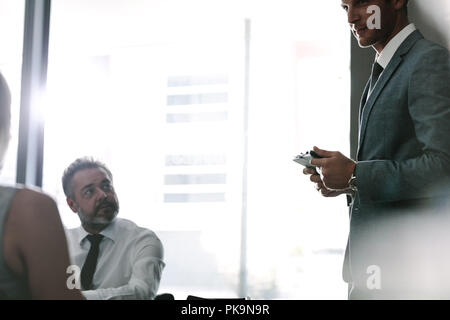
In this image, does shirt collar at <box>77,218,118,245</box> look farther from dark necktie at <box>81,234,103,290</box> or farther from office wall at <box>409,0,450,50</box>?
office wall at <box>409,0,450,50</box>

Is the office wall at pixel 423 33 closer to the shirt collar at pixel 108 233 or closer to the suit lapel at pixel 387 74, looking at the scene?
the suit lapel at pixel 387 74

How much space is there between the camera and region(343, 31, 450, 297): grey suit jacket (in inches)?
37.5

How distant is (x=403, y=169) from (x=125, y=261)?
96 cm

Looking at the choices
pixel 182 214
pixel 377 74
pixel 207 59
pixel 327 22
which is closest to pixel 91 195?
pixel 377 74

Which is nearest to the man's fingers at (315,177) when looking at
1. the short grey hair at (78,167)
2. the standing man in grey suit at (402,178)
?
the standing man in grey suit at (402,178)

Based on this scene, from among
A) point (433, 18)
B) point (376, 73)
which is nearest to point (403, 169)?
point (376, 73)

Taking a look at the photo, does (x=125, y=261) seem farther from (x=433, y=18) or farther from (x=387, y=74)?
(x=433, y=18)

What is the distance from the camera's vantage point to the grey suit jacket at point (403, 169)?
95cm

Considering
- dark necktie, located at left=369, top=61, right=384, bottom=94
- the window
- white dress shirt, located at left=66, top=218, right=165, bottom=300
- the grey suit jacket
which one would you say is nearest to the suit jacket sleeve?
the grey suit jacket

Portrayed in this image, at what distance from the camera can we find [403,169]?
967mm

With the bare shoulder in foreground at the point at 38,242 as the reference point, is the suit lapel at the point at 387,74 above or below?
above

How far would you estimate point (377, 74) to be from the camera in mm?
1160

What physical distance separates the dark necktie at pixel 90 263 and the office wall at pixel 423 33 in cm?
90

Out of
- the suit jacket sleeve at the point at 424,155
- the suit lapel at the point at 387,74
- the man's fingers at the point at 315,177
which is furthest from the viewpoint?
the man's fingers at the point at 315,177
